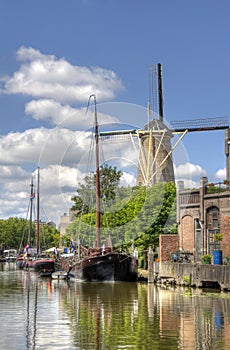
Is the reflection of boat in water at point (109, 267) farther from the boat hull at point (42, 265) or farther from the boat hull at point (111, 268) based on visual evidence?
the boat hull at point (42, 265)

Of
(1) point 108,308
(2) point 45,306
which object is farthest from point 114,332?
(2) point 45,306

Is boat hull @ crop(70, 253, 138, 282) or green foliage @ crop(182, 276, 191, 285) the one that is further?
boat hull @ crop(70, 253, 138, 282)

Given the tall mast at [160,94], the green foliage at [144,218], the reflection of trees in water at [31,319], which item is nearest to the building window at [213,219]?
the green foliage at [144,218]

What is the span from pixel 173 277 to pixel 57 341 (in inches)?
1184

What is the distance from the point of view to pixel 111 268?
202 ft

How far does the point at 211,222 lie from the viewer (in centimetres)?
5688

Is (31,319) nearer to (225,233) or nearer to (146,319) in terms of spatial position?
(146,319)

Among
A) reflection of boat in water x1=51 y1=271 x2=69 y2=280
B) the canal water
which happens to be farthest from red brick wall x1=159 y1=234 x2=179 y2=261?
reflection of boat in water x1=51 y1=271 x2=69 y2=280

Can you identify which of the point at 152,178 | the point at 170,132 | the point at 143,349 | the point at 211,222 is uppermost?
the point at 170,132

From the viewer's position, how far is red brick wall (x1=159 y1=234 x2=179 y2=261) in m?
58.7

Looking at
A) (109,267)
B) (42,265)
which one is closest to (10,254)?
(42,265)

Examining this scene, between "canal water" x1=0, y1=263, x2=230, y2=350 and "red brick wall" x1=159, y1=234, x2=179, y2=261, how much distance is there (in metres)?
9.37

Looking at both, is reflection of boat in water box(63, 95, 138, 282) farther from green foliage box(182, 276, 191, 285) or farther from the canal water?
the canal water

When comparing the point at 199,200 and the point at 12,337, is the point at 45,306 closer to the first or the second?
the point at 12,337
